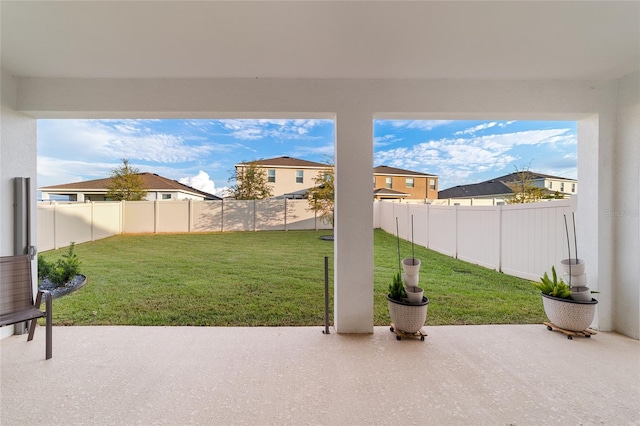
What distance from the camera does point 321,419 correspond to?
5.10ft

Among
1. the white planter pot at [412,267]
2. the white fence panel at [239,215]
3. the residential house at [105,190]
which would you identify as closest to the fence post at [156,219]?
the residential house at [105,190]

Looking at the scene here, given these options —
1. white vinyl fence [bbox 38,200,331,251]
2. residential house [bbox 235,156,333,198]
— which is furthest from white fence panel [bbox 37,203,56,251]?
residential house [bbox 235,156,333,198]

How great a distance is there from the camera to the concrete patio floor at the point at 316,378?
160cm

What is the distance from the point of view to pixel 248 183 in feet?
22.5

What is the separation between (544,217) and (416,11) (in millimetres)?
3578

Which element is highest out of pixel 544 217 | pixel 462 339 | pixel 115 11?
pixel 115 11

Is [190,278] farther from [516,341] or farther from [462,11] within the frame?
[462,11]

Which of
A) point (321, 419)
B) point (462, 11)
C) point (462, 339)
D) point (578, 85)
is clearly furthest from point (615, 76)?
point (321, 419)

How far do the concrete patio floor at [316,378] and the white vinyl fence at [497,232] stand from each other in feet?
4.28

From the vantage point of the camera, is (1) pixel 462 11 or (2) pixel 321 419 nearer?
(2) pixel 321 419

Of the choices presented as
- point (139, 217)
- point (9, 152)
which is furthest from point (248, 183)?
point (9, 152)

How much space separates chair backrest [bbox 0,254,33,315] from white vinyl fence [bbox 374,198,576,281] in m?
5.26

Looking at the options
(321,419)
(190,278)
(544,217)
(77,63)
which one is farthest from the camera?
(190,278)

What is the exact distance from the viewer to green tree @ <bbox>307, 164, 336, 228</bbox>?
6715mm
